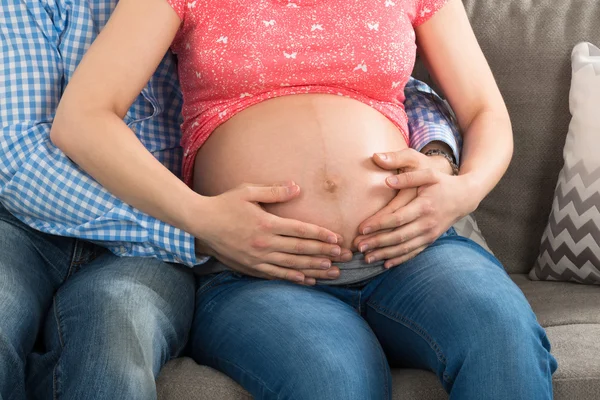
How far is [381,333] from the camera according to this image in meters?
1.31

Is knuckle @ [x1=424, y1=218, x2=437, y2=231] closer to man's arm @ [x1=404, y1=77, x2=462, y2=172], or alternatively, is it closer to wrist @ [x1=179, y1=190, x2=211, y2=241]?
man's arm @ [x1=404, y1=77, x2=462, y2=172]

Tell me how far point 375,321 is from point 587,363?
1.11ft

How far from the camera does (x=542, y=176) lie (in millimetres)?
1763

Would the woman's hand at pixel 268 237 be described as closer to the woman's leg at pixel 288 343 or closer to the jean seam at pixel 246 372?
the woman's leg at pixel 288 343

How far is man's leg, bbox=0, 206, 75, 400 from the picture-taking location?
1.14m

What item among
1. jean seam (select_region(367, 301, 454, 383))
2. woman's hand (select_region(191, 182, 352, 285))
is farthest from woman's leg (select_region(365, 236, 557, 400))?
woman's hand (select_region(191, 182, 352, 285))

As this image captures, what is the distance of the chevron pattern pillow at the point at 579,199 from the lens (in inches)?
62.3

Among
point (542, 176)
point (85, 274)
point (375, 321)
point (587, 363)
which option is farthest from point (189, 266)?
point (542, 176)

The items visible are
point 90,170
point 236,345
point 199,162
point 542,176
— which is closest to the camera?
point 236,345

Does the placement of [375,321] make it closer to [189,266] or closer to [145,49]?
[189,266]

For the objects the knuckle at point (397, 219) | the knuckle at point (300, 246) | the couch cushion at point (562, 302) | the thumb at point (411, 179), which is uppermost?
the thumb at point (411, 179)

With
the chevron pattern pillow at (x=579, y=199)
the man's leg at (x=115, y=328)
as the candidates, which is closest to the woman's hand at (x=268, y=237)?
the man's leg at (x=115, y=328)

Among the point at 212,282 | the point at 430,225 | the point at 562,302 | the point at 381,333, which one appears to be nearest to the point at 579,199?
the point at 562,302

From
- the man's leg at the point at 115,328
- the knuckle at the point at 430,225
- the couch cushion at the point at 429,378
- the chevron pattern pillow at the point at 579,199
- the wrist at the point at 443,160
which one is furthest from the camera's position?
the chevron pattern pillow at the point at 579,199
